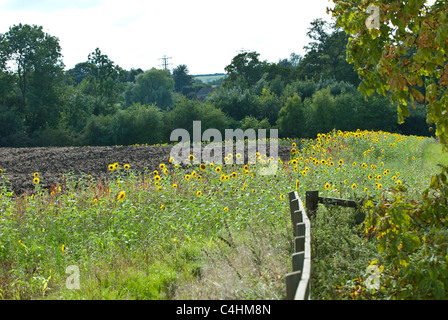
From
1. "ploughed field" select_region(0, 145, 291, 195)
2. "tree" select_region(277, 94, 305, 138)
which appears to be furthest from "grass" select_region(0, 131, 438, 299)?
"tree" select_region(277, 94, 305, 138)

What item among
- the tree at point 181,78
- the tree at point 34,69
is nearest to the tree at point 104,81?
the tree at point 34,69

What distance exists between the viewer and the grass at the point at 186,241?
4.00 m

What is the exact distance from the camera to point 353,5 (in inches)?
149

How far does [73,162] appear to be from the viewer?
48.9ft

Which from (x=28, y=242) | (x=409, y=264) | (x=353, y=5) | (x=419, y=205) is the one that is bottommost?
(x=28, y=242)

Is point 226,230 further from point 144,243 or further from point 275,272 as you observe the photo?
point 275,272

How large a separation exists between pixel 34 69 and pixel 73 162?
2145 cm

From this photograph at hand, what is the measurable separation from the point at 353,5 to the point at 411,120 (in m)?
31.4

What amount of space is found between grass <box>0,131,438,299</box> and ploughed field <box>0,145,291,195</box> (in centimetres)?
424

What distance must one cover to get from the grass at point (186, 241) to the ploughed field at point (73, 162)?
4.24 m

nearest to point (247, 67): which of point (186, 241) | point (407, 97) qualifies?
point (186, 241)

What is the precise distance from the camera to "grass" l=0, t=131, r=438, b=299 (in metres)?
4.00
